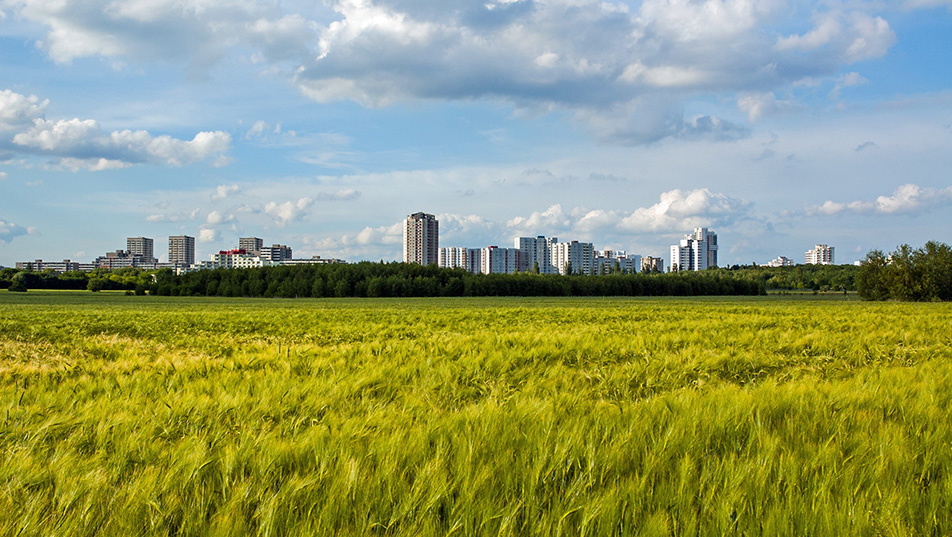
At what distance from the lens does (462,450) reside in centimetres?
276

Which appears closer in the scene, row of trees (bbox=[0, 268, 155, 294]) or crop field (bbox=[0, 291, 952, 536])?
crop field (bbox=[0, 291, 952, 536])

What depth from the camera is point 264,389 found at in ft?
14.8

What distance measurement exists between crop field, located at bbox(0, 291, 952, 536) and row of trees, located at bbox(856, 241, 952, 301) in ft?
300

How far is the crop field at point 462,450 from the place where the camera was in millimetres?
2146

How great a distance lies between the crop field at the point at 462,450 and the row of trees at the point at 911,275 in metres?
91.3

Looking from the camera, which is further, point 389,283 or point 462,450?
point 389,283

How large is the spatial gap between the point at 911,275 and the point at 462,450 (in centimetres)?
9816

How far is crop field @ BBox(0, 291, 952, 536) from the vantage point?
2.15 metres

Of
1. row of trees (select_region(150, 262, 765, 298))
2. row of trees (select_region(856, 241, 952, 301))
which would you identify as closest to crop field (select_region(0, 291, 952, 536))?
row of trees (select_region(856, 241, 952, 301))

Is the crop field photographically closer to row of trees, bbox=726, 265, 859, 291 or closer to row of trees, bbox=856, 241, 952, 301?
row of trees, bbox=856, 241, 952, 301

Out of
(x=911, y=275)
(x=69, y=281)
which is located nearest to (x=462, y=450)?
(x=911, y=275)

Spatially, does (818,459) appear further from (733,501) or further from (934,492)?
(733,501)

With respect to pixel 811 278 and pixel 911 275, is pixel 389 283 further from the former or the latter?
pixel 811 278

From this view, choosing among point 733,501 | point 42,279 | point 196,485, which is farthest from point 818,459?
point 42,279
